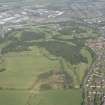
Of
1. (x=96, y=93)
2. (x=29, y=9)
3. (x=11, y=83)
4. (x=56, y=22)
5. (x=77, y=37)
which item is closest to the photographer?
(x=96, y=93)

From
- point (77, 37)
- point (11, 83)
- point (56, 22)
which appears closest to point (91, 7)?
point (56, 22)

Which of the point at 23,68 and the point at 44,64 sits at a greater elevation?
the point at 23,68

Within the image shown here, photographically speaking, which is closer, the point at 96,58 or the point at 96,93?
the point at 96,93

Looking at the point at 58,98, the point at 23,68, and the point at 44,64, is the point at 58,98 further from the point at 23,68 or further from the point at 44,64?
the point at 44,64

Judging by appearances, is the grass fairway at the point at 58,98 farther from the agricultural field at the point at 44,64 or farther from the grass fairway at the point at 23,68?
the grass fairway at the point at 23,68

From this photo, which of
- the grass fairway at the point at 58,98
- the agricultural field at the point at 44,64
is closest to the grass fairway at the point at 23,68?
the agricultural field at the point at 44,64

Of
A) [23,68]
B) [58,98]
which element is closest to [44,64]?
[23,68]

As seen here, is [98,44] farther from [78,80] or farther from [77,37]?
[78,80]

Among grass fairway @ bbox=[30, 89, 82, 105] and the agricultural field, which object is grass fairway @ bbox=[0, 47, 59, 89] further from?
grass fairway @ bbox=[30, 89, 82, 105]
